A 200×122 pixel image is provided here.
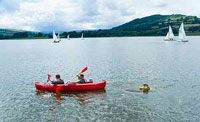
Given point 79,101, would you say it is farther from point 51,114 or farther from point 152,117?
point 152,117

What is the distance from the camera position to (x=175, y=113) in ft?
60.1

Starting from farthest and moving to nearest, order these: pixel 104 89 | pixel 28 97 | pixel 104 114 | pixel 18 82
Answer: pixel 18 82
pixel 104 89
pixel 28 97
pixel 104 114

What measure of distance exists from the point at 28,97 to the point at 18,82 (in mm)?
8221

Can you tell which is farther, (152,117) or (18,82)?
(18,82)

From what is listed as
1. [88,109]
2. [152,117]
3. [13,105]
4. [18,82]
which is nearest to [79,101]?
[88,109]

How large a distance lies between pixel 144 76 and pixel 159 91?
321 inches

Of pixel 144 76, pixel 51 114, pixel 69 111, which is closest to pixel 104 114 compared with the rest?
pixel 69 111

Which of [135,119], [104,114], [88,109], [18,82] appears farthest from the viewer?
[18,82]

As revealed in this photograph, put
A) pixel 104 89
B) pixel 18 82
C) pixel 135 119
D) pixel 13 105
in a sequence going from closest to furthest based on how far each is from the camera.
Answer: pixel 135 119, pixel 13 105, pixel 104 89, pixel 18 82

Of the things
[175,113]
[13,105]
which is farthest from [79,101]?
[175,113]

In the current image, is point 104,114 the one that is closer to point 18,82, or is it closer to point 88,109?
point 88,109

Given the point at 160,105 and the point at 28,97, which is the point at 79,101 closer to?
the point at 28,97

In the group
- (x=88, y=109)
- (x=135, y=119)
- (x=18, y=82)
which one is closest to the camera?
(x=135, y=119)

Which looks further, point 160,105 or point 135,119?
point 160,105
